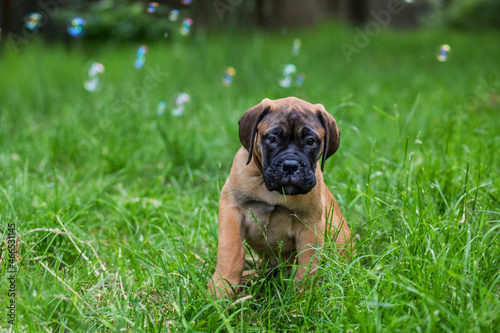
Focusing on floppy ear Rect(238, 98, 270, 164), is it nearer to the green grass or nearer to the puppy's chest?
the puppy's chest

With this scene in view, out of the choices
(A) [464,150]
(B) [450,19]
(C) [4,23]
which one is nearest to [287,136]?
(A) [464,150]

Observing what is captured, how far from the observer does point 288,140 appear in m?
2.79

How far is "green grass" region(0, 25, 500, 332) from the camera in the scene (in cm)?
248

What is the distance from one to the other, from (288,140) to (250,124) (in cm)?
23

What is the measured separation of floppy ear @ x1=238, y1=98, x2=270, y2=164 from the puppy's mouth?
22 cm

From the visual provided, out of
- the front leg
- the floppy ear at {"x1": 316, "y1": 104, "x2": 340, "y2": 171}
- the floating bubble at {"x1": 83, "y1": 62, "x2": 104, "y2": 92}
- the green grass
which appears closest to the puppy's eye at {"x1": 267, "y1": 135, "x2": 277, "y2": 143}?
the floppy ear at {"x1": 316, "y1": 104, "x2": 340, "y2": 171}

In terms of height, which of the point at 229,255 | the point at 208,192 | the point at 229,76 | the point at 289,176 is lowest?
the point at 208,192

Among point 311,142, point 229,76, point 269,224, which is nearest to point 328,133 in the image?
point 311,142

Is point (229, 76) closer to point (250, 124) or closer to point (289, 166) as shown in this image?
point (250, 124)

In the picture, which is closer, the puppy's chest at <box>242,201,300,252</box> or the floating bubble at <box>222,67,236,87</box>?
the puppy's chest at <box>242,201,300,252</box>

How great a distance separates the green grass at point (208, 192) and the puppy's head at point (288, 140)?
0.42m

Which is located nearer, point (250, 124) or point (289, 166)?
point (289, 166)

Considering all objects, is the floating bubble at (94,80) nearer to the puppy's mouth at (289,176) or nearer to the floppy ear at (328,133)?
the floppy ear at (328,133)

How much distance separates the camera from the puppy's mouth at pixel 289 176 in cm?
261
